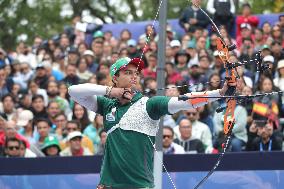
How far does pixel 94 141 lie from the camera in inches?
547

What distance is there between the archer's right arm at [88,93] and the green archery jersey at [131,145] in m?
0.24

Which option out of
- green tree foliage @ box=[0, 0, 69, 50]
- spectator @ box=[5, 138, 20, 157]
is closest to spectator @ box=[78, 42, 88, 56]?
spectator @ box=[5, 138, 20, 157]

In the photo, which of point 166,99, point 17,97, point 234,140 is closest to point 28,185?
point 234,140

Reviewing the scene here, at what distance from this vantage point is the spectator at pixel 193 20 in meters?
18.2

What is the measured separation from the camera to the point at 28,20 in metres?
31.3

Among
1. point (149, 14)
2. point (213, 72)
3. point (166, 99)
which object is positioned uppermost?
point (149, 14)

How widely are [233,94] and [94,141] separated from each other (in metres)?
5.97

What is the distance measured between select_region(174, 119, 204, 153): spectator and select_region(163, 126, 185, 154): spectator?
0.27 metres

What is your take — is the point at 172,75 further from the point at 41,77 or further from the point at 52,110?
the point at 41,77

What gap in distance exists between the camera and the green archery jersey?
8492mm

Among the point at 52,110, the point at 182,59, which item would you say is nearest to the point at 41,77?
the point at 52,110

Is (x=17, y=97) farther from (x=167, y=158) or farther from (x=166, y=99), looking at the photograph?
(x=166, y=99)

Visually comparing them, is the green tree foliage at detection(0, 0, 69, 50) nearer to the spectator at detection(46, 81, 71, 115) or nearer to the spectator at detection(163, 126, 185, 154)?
the spectator at detection(46, 81, 71, 115)

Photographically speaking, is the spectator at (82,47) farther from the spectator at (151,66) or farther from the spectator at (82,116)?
the spectator at (82,116)
